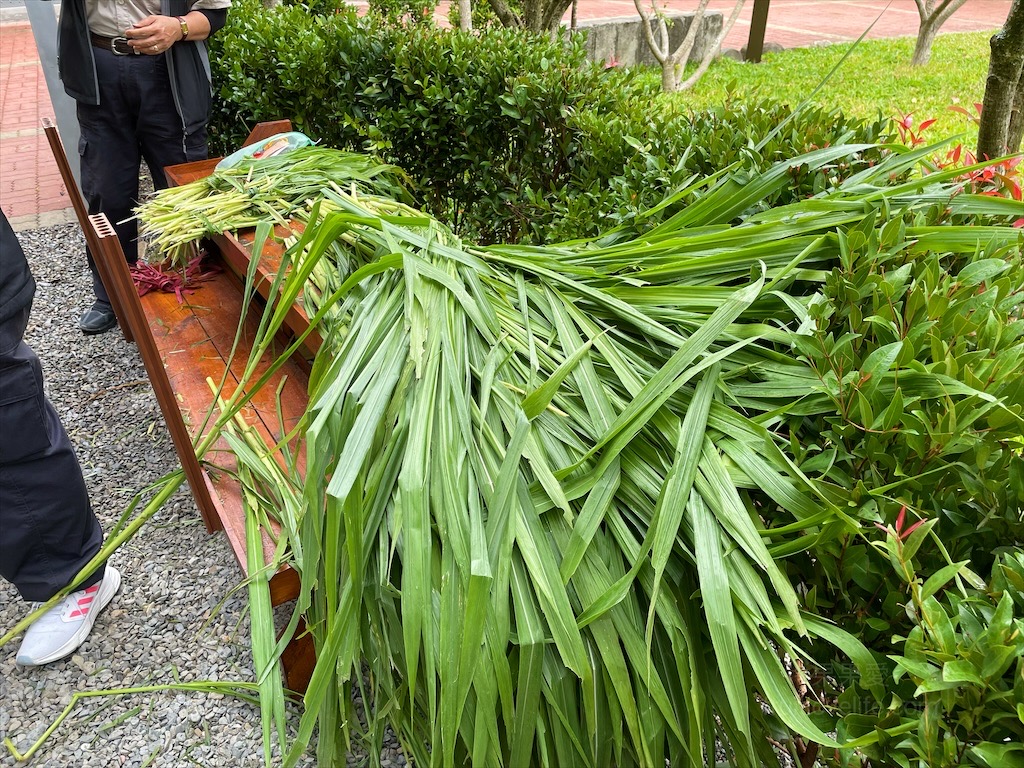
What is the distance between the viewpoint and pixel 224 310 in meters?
2.88

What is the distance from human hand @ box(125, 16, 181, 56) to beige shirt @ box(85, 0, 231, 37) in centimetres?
5

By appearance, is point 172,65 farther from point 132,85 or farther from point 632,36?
point 632,36

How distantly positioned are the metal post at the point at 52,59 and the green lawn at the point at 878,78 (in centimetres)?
366

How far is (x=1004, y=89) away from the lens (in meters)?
2.29

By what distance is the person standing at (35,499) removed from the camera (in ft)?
5.81

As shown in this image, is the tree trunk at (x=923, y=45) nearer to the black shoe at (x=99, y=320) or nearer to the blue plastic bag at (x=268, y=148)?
the blue plastic bag at (x=268, y=148)

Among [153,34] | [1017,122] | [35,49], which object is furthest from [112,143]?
[35,49]

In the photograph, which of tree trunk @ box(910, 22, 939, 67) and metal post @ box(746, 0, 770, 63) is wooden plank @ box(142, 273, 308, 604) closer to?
tree trunk @ box(910, 22, 939, 67)

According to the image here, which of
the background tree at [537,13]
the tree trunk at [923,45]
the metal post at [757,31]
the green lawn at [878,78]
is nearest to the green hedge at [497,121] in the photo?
the background tree at [537,13]

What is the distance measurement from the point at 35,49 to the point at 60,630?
10.9 m

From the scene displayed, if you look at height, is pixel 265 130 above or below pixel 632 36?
below

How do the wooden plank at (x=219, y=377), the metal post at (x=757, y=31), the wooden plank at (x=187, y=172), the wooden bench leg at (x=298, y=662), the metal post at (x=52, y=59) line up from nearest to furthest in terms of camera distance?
1. the wooden bench leg at (x=298, y=662)
2. the wooden plank at (x=219, y=377)
3. the wooden plank at (x=187, y=172)
4. the metal post at (x=52, y=59)
5. the metal post at (x=757, y=31)

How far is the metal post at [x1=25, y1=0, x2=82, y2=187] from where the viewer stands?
3594 millimetres

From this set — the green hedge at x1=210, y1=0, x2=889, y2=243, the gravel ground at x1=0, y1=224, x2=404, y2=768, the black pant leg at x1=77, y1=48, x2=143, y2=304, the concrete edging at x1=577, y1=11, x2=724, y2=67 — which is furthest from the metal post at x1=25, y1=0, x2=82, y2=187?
the concrete edging at x1=577, y1=11, x2=724, y2=67
